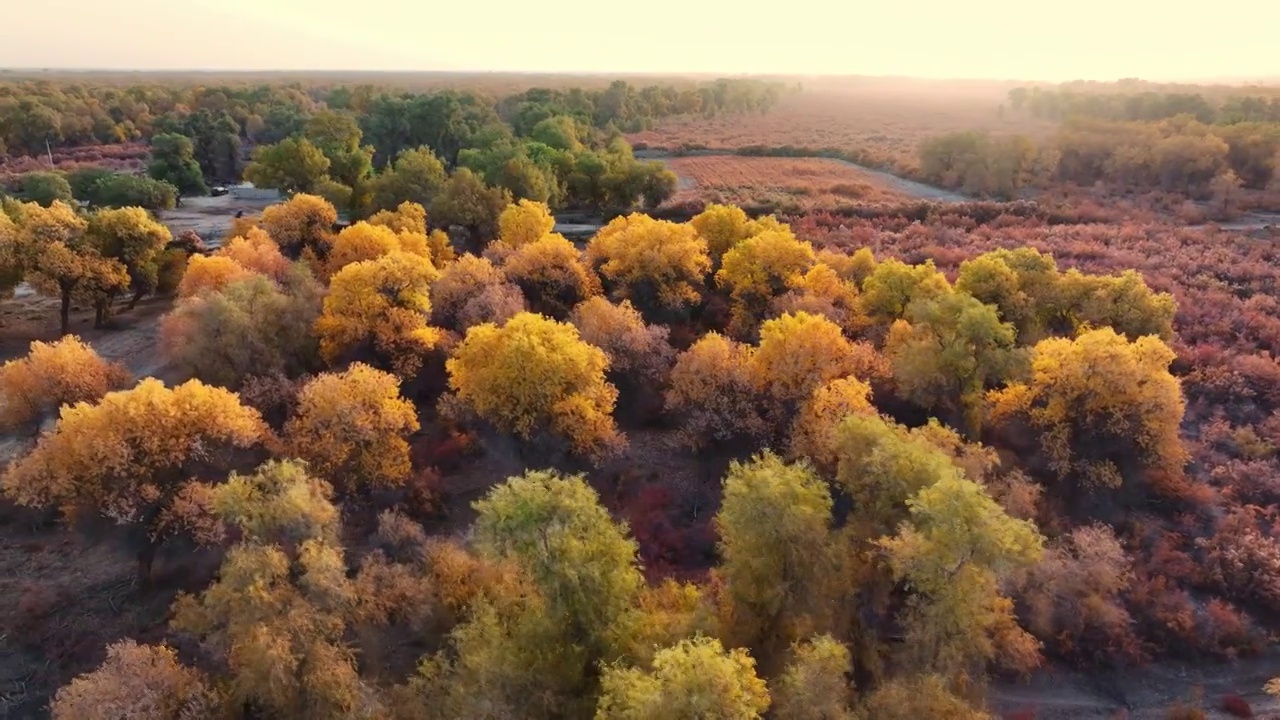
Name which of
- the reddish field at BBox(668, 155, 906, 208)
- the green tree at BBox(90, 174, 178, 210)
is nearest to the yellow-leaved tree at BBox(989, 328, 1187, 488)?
the reddish field at BBox(668, 155, 906, 208)

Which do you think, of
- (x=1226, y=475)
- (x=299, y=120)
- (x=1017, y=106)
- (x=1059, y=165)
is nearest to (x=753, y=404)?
(x=1226, y=475)

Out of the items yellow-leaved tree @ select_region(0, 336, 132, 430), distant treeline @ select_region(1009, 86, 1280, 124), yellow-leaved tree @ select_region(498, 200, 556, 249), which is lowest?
yellow-leaved tree @ select_region(0, 336, 132, 430)

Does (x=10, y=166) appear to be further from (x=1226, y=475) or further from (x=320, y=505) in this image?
(x=1226, y=475)

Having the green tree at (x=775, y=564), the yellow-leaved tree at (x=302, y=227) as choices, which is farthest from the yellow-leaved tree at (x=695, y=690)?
the yellow-leaved tree at (x=302, y=227)

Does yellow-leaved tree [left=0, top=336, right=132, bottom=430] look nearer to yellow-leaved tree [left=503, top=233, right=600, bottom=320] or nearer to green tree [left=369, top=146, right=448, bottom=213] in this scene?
yellow-leaved tree [left=503, top=233, right=600, bottom=320]

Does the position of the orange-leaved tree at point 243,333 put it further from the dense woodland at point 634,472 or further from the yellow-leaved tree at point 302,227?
the yellow-leaved tree at point 302,227

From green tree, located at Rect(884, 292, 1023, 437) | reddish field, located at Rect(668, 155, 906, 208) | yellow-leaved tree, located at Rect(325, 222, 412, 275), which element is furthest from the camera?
reddish field, located at Rect(668, 155, 906, 208)
